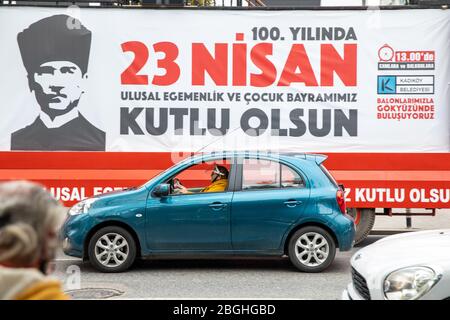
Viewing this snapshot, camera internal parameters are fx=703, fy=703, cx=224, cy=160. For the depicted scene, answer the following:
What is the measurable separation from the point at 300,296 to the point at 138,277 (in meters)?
2.17

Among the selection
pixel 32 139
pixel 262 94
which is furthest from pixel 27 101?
pixel 262 94

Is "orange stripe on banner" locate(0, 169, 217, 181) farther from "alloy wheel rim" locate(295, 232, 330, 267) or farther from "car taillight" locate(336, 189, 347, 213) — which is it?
→ "car taillight" locate(336, 189, 347, 213)

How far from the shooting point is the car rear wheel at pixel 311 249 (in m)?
8.93

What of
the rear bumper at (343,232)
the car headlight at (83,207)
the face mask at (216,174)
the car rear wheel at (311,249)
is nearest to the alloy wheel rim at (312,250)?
the car rear wheel at (311,249)

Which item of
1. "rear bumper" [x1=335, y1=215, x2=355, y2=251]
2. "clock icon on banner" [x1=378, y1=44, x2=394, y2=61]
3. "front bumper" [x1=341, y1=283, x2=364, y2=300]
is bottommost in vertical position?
"front bumper" [x1=341, y1=283, x2=364, y2=300]

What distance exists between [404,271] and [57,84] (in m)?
7.62

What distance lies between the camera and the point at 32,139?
1130 centimetres

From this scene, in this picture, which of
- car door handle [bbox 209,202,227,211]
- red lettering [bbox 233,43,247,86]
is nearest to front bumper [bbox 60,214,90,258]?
car door handle [bbox 209,202,227,211]

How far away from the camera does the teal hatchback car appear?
883 centimetres

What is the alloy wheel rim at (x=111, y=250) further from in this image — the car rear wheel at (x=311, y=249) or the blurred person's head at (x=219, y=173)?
the car rear wheel at (x=311, y=249)

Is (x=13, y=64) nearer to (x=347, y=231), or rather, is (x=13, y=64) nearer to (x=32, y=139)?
(x=32, y=139)

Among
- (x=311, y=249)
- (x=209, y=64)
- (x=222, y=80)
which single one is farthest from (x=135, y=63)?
(x=311, y=249)

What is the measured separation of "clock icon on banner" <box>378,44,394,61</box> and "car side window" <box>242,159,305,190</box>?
3147 mm
